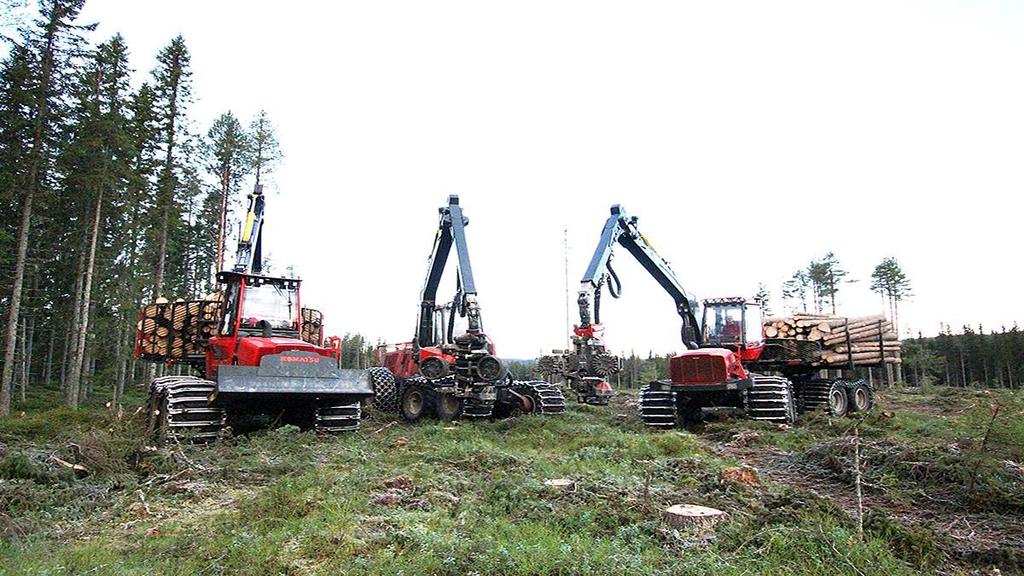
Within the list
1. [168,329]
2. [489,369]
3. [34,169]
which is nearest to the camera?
[489,369]

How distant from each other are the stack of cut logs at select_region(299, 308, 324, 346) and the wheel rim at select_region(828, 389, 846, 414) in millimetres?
12601

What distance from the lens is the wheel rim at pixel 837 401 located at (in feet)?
50.4

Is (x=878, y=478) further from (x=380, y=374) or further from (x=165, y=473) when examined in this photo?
(x=380, y=374)

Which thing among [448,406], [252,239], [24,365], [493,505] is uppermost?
[252,239]

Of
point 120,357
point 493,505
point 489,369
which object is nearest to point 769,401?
point 489,369

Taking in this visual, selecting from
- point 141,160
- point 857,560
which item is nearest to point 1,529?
point 857,560

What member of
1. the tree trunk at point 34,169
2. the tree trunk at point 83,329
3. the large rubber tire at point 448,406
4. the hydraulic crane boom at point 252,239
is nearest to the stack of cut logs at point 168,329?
the hydraulic crane boom at point 252,239

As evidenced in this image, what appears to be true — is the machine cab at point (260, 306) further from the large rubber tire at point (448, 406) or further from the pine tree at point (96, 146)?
the pine tree at point (96, 146)

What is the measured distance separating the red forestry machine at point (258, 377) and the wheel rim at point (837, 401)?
36.9 ft

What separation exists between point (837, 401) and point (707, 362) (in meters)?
5.60

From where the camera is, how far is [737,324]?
15648 millimetres

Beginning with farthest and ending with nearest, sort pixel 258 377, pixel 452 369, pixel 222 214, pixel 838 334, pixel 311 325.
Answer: pixel 222 214 → pixel 838 334 → pixel 311 325 → pixel 452 369 → pixel 258 377

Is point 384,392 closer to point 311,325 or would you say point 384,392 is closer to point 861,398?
point 311,325

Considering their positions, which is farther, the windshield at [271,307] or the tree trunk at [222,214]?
the tree trunk at [222,214]
